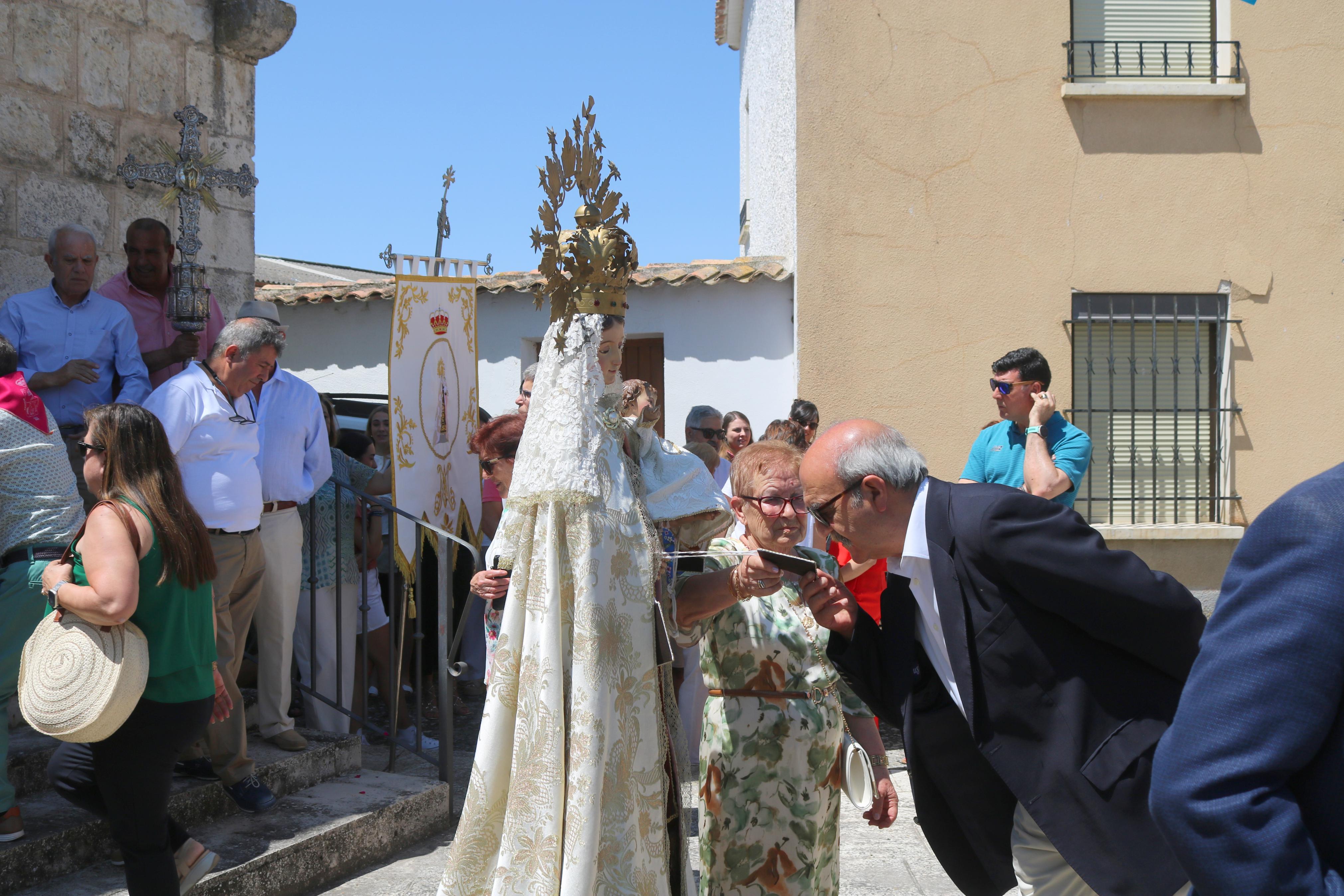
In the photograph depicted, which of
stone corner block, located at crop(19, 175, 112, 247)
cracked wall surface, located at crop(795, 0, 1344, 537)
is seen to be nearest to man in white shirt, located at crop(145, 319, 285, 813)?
stone corner block, located at crop(19, 175, 112, 247)

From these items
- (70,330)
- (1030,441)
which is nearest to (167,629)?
(70,330)

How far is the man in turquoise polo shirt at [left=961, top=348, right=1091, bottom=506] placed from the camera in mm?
4996

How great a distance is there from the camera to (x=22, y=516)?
3.69 m

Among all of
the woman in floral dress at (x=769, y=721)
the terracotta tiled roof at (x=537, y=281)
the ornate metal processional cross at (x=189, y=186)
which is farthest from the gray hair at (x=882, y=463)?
the terracotta tiled roof at (x=537, y=281)

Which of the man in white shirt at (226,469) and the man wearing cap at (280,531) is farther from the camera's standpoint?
the man wearing cap at (280,531)

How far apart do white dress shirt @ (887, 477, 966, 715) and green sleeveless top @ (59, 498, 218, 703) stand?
201cm

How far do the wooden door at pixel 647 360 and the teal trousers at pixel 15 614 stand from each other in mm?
6690

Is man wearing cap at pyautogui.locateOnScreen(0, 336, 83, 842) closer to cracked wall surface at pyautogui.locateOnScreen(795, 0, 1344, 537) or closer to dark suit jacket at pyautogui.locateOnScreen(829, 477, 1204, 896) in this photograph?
dark suit jacket at pyautogui.locateOnScreen(829, 477, 1204, 896)

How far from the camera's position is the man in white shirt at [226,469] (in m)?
4.19

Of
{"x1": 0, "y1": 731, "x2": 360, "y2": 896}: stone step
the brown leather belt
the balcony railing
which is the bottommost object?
{"x1": 0, "y1": 731, "x2": 360, "y2": 896}: stone step

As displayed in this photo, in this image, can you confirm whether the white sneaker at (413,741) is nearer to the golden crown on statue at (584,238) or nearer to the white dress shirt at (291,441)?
the white dress shirt at (291,441)

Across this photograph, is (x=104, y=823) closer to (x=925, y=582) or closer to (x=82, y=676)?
(x=82, y=676)

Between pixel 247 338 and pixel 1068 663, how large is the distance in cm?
335

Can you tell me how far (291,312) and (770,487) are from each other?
9.28 meters
